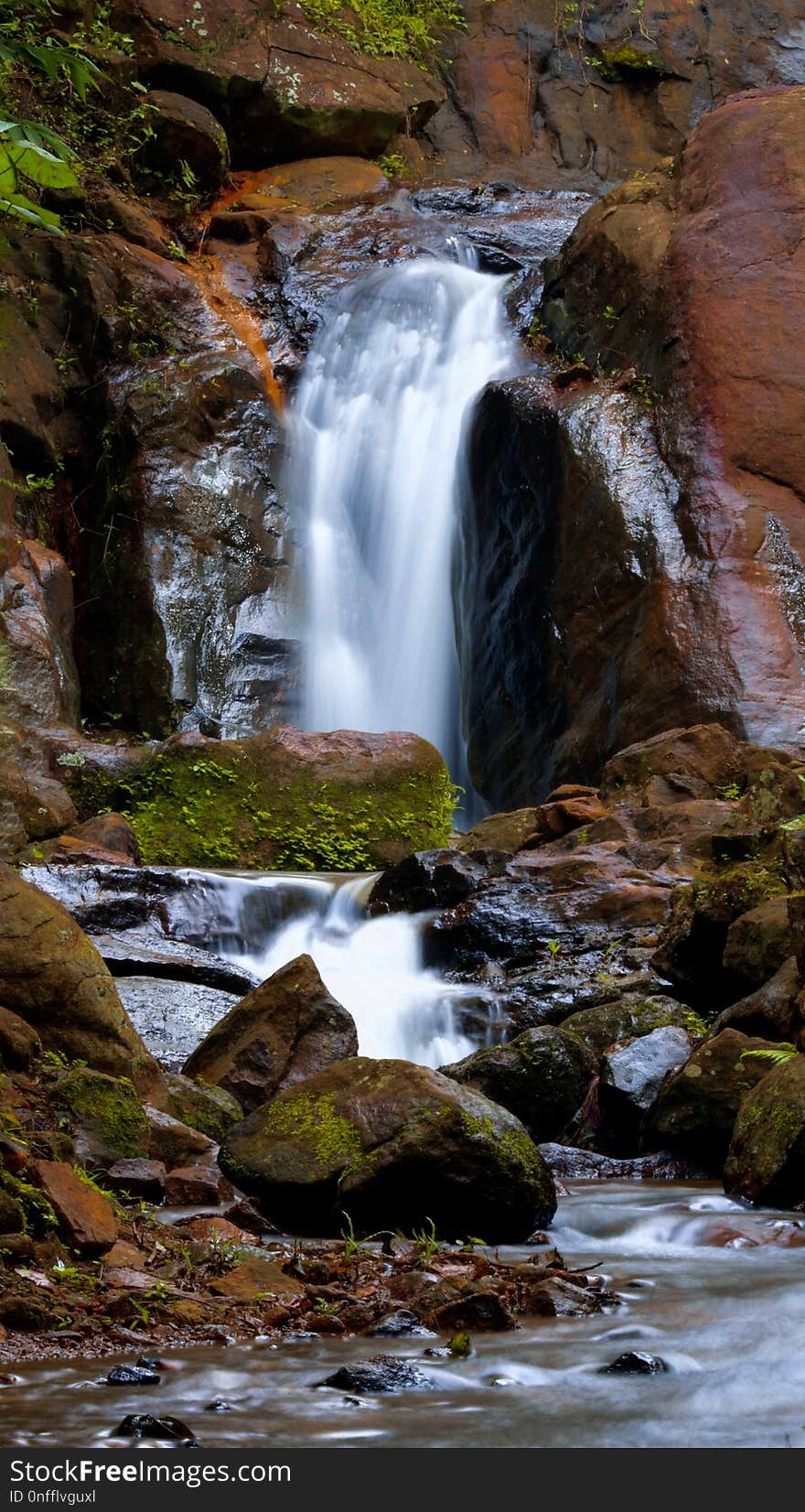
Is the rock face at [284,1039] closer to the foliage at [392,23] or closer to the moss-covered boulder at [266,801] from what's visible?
the moss-covered boulder at [266,801]

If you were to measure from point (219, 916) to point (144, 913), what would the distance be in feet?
2.10

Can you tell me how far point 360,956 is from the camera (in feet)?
31.5

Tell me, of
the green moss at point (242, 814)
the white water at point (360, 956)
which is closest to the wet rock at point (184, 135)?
the green moss at point (242, 814)

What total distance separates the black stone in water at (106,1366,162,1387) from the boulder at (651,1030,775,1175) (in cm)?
330

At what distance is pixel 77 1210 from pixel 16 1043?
1.29 m

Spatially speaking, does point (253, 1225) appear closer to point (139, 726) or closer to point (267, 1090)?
point (267, 1090)

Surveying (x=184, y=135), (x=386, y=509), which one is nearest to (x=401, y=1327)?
(x=386, y=509)

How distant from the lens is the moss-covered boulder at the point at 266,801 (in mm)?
11672

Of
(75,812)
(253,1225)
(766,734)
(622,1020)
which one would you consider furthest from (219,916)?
(253,1225)

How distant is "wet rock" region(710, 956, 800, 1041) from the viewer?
18.8 feet

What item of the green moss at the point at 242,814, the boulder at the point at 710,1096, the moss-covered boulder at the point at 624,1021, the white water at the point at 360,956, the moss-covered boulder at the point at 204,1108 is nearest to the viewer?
the moss-covered boulder at the point at 204,1108

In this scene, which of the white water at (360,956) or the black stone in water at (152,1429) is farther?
the white water at (360,956)

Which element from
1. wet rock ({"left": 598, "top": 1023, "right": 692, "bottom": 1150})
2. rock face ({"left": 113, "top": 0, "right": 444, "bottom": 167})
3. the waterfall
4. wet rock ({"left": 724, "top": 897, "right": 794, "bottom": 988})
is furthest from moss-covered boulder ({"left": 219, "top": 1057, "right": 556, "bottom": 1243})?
rock face ({"left": 113, "top": 0, "right": 444, "bottom": 167})

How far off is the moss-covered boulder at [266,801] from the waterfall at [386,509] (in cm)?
313
